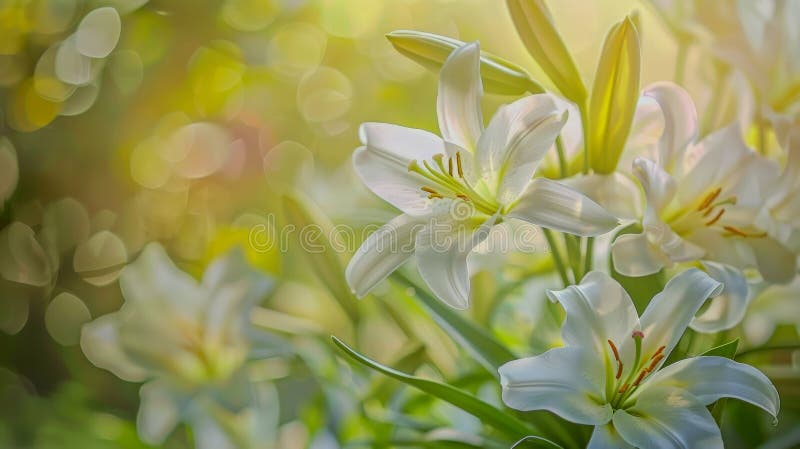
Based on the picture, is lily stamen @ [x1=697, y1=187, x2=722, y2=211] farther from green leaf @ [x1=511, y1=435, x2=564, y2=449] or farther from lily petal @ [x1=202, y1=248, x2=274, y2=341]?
lily petal @ [x1=202, y1=248, x2=274, y2=341]

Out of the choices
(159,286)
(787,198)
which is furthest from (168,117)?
(787,198)

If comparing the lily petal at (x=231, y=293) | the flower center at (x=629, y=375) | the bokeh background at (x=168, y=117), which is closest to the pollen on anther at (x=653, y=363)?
the flower center at (x=629, y=375)

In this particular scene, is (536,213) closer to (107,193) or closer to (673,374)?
(673,374)

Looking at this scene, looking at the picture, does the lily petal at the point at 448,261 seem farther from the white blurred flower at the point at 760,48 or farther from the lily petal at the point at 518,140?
the white blurred flower at the point at 760,48

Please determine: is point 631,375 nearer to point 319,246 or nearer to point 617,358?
point 617,358

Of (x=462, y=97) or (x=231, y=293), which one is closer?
(x=462, y=97)

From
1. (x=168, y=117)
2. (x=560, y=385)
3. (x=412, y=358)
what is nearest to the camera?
(x=560, y=385)

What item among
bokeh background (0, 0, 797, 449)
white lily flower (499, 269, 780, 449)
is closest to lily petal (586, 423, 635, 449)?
white lily flower (499, 269, 780, 449)
